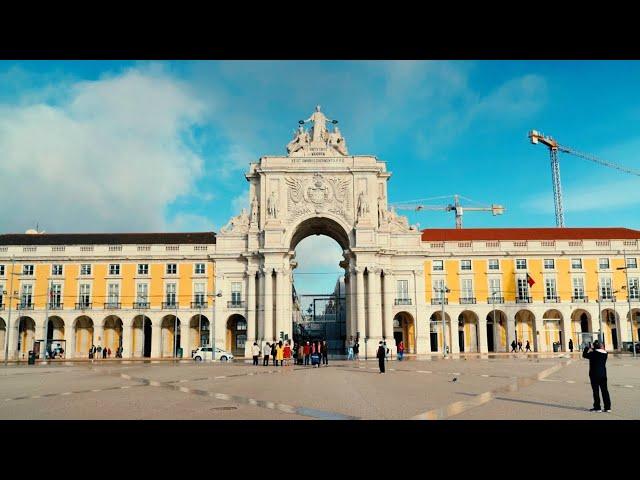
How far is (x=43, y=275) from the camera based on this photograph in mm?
65000

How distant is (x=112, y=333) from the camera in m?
65.2

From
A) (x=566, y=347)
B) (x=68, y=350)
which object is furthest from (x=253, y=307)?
(x=566, y=347)

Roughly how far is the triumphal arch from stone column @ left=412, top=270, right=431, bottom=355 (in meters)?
0.11

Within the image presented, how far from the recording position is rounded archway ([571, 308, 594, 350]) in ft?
213

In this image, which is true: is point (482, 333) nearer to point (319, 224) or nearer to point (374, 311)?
point (374, 311)

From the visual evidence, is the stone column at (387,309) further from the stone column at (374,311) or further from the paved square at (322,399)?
the paved square at (322,399)

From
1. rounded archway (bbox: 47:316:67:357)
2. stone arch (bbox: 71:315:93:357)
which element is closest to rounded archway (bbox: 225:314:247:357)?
stone arch (bbox: 71:315:93:357)

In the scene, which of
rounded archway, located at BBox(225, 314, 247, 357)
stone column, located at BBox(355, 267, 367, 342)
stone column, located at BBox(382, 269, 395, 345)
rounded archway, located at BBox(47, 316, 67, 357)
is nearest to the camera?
stone column, located at BBox(355, 267, 367, 342)

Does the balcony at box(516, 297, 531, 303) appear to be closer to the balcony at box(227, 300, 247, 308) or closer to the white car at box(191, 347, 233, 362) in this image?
the balcony at box(227, 300, 247, 308)

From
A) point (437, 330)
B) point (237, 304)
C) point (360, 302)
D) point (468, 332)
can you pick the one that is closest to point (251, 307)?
point (237, 304)

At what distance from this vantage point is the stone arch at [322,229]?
206ft

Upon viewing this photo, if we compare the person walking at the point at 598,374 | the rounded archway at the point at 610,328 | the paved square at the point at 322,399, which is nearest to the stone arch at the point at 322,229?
the rounded archway at the point at 610,328

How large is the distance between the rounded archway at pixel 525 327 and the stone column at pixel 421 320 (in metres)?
10.9
